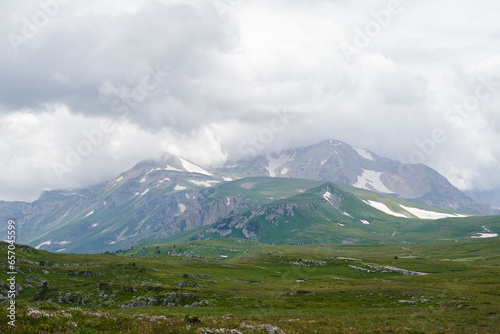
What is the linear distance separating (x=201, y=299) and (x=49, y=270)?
202 ft

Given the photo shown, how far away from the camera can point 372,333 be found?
3100cm

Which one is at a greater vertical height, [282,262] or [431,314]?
[431,314]

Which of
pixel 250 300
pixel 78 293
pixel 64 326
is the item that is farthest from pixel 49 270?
pixel 64 326

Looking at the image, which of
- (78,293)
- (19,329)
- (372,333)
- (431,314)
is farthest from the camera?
(78,293)

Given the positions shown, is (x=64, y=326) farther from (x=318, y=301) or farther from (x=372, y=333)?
(x=318, y=301)

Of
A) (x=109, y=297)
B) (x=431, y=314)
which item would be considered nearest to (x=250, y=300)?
(x=109, y=297)

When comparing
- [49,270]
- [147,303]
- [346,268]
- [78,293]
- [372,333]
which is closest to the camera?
[372,333]

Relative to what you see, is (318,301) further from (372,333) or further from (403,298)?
(372,333)

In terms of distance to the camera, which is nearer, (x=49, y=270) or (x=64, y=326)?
(x=64, y=326)

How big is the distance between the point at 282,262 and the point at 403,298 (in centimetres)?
12075

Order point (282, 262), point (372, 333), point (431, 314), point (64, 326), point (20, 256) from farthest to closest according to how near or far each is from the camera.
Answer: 1. point (282, 262)
2. point (20, 256)
3. point (431, 314)
4. point (372, 333)
5. point (64, 326)

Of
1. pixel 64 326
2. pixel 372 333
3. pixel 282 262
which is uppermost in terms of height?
pixel 64 326

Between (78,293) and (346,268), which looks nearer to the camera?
(78,293)

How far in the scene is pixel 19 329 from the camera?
845 inches
